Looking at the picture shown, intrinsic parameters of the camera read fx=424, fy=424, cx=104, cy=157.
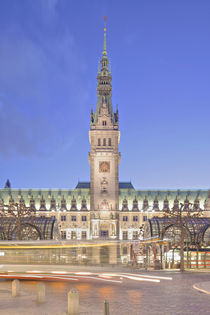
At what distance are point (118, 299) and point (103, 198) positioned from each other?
117m

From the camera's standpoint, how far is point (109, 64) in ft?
536

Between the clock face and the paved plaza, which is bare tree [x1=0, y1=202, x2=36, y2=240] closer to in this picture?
the paved plaza

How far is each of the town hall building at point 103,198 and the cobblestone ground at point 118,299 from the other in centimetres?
10549

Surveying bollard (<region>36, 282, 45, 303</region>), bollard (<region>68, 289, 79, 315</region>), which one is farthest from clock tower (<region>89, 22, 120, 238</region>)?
bollard (<region>68, 289, 79, 315</region>)

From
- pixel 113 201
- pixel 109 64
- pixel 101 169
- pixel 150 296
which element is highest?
pixel 109 64

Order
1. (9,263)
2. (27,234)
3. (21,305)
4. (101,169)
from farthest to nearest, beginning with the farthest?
(101,169), (27,234), (9,263), (21,305)

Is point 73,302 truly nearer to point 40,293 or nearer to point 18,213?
point 40,293

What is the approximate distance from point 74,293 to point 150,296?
287 inches

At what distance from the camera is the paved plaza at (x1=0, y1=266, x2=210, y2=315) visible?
20875 millimetres

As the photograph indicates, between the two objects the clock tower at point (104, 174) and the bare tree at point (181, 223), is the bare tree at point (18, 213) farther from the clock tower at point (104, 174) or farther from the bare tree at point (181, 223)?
the clock tower at point (104, 174)

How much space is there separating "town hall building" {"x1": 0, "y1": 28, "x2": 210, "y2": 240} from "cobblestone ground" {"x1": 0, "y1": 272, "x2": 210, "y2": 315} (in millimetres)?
105490

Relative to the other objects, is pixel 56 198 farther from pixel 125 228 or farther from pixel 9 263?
pixel 9 263

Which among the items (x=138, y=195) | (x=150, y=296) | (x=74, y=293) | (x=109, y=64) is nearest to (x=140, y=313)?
(x=74, y=293)

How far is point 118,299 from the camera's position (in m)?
24.2
